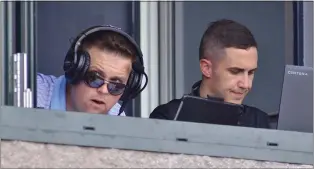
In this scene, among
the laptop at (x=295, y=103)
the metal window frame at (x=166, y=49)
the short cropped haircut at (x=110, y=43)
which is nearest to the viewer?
the laptop at (x=295, y=103)

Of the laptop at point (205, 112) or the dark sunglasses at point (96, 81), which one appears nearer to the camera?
the laptop at point (205, 112)

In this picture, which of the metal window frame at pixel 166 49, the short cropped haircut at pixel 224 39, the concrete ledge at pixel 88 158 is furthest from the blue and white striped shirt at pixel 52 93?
the metal window frame at pixel 166 49

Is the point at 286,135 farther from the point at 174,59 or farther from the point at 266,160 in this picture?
the point at 174,59

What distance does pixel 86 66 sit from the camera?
8352 mm

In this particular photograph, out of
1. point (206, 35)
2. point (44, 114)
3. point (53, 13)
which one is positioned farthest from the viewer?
point (53, 13)

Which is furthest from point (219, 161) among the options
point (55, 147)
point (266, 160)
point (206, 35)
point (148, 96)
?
point (148, 96)

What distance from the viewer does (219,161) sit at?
768 centimetres

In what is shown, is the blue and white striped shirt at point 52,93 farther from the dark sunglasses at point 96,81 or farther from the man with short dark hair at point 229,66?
the man with short dark hair at point 229,66

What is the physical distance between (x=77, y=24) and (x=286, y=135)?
2.36 m

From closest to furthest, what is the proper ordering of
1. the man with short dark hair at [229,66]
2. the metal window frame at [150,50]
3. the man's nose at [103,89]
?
the man's nose at [103,89]
the man with short dark hair at [229,66]
the metal window frame at [150,50]

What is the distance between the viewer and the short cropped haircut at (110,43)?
844 cm

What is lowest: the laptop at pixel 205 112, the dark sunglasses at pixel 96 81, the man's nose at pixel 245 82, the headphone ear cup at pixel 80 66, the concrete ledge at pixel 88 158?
the concrete ledge at pixel 88 158

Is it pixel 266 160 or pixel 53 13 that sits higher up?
pixel 53 13

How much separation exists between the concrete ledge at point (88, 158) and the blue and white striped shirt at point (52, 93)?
82 cm
